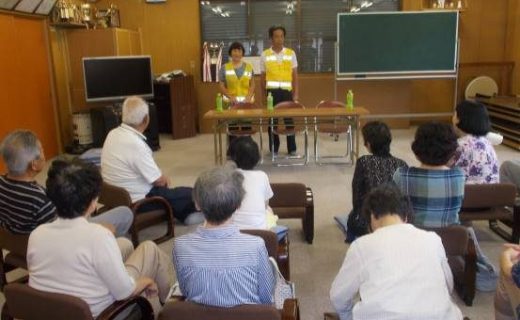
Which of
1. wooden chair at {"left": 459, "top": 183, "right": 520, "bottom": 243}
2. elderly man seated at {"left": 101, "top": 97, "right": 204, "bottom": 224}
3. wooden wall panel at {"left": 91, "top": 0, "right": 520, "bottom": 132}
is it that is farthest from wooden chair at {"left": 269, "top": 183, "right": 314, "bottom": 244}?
wooden wall panel at {"left": 91, "top": 0, "right": 520, "bottom": 132}

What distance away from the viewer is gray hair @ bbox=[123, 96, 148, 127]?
328cm

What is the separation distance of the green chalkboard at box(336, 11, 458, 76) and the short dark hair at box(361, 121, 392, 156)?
466cm

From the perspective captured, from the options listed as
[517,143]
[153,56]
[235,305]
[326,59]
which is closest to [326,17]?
[326,59]

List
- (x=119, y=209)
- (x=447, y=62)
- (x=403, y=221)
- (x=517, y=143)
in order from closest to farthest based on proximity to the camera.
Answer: (x=403, y=221)
(x=119, y=209)
(x=517, y=143)
(x=447, y=62)

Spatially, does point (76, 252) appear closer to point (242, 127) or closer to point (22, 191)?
point (22, 191)

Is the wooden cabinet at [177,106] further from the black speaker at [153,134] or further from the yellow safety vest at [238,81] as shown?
the yellow safety vest at [238,81]

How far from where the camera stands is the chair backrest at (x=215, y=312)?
5.04 feet

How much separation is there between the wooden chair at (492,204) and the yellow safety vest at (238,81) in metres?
3.65

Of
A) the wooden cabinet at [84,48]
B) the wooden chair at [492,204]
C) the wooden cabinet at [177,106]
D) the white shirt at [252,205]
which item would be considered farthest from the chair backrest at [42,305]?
the wooden cabinet at [177,106]

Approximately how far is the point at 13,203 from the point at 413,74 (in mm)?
6404

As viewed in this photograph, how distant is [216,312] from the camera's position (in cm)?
157

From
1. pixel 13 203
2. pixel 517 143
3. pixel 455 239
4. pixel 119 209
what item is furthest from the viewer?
pixel 517 143

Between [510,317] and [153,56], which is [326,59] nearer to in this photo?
[153,56]

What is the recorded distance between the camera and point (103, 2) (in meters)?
7.84
